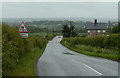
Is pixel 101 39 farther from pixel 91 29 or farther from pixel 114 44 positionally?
pixel 91 29

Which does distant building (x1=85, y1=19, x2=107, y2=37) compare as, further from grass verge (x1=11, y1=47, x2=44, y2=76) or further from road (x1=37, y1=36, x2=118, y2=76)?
grass verge (x1=11, y1=47, x2=44, y2=76)

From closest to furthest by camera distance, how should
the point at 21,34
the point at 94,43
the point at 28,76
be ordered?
the point at 28,76 < the point at 21,34 < the point at 94,43

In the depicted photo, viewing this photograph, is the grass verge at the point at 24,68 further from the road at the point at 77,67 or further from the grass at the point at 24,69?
the road at the point at 77,67

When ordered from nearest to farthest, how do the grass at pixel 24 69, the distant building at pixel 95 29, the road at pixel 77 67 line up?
the grass at pixel 24 69 → the road at pixel 77 67 → the distant building at pixel 95 29

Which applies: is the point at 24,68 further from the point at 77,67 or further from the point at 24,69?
the point at 77,67

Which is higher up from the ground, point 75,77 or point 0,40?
point 0,40

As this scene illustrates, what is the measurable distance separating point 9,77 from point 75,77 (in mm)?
3401

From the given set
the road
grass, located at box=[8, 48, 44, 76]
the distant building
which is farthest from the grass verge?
the distant building

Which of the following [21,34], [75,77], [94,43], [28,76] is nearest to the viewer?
[28,76]

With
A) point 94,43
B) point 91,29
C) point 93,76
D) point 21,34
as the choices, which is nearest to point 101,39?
point 94,43

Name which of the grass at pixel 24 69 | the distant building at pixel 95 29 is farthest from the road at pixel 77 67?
the distant building at pixel 95 29

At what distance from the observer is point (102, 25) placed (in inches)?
4729

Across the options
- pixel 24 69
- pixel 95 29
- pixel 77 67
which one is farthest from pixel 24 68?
pixel 95 29

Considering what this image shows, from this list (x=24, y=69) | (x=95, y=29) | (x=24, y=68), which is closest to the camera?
(x=24, y=69)
